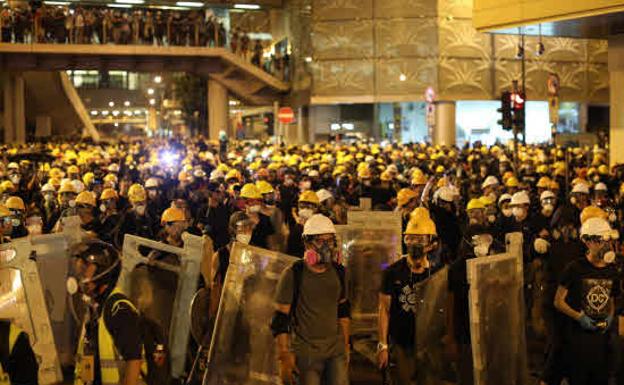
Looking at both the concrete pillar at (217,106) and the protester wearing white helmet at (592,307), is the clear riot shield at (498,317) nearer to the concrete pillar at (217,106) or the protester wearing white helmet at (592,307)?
the protester wearing white helmet at (592,307)

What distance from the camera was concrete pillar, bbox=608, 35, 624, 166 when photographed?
2256 cm

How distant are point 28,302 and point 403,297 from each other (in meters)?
3.11

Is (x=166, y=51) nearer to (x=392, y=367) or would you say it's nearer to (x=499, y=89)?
(x=499, y=89)

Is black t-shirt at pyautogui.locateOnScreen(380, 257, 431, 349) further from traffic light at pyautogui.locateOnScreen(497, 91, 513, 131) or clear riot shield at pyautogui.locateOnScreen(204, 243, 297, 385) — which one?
traffic light at pyautogui.locateOnScreen(497, 91, 513, 131)

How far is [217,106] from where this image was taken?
46125mm

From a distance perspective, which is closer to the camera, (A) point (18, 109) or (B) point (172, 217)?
(B) point (172, 217)

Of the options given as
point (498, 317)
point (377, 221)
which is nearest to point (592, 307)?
point (498, 317)

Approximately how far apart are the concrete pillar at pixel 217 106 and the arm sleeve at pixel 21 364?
41246 millimetres

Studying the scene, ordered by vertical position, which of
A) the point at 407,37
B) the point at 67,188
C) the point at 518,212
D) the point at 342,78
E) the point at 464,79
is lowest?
the point at 518,212

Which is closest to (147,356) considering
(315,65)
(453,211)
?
(453,211)

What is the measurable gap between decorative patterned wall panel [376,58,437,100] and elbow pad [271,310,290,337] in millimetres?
40034

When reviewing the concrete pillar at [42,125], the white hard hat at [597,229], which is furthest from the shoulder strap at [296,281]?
the concrete pillar at [42,125]

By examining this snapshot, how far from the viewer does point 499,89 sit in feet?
156

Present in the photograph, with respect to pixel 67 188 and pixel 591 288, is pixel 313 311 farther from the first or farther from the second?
pixel 67 188
